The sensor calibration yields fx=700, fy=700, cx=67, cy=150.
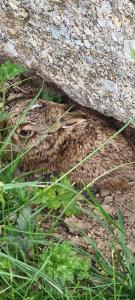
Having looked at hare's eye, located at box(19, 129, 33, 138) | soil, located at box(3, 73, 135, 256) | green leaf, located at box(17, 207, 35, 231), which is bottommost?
soil, located at box(3, 73, 135, 256)

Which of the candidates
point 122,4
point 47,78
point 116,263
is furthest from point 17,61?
point 116,263

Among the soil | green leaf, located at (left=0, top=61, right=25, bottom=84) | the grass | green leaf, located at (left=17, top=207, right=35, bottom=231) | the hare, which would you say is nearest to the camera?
the grass

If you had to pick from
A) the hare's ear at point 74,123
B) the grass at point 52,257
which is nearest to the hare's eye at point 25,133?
the hare's ear at point 74,123

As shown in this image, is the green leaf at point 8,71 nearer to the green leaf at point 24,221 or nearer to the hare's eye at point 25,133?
the hare's eye at point 25,133

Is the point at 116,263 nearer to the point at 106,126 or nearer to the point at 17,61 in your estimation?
the point at 106,126

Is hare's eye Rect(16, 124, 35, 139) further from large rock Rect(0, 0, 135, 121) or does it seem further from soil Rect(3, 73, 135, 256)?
large rock Rect(0, 0, 135, 121)

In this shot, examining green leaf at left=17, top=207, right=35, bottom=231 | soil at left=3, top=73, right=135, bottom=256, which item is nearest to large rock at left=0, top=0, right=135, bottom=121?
soil at left=3, top=73, right=135, bottom=256

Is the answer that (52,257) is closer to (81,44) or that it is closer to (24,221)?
(24,221)
